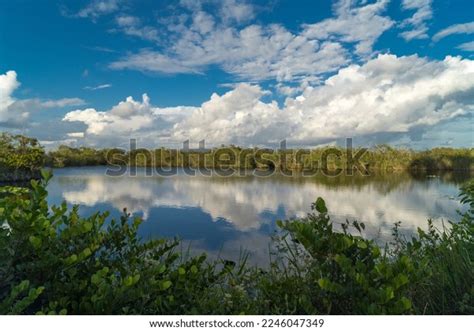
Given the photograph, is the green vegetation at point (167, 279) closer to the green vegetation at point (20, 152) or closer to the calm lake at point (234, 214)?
the green vegetation at point (20, 152)

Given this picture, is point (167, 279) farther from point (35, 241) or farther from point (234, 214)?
point (234, 214)

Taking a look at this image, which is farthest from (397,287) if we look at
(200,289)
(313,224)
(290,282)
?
(200,289)

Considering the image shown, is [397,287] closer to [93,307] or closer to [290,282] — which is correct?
[290,282]

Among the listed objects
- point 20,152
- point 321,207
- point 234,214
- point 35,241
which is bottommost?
point 234,214

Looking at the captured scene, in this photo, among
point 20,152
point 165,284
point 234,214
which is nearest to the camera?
point 165,284

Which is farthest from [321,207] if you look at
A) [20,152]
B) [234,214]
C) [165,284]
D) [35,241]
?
[234,214]

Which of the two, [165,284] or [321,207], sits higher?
[321,207]

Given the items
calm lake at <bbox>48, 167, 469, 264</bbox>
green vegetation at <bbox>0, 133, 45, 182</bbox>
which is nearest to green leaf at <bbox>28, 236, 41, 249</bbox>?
green vegetation at <bbox>0, 133, 45, 182</bbox>

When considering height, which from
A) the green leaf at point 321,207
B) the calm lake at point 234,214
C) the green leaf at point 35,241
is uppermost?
the green leaf at point 321,207

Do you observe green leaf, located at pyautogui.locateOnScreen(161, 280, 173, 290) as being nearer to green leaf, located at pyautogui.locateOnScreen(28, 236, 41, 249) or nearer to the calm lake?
green leaf, located at pyautogui.locateOnScreen(28, 236, 41, 249)

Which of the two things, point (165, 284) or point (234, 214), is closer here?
point (165, 284)

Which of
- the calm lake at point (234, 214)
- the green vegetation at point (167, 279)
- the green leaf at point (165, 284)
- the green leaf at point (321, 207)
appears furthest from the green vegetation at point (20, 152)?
the green leaf at point (321, 207)

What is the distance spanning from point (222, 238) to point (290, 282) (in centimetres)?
862
